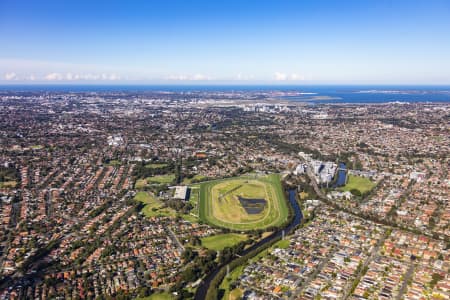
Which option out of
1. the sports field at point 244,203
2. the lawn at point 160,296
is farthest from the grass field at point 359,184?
A: the lawn at point 160,296

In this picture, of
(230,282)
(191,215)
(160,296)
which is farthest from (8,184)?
(230,282)

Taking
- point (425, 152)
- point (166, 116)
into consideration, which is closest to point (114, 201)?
point (425, 152)

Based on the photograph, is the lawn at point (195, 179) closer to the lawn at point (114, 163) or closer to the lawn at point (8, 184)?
the lawn at point (114, 163)

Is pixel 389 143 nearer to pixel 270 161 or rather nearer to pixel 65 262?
pixel 270 161

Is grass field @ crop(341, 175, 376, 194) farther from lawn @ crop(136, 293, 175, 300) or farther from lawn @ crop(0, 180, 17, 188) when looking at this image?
lawn @ crop(0, 180, 17, 188)

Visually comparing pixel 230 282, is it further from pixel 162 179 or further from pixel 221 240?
pixel 162 179

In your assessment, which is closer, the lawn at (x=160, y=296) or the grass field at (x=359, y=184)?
the lawn at (x=160, y=296)
